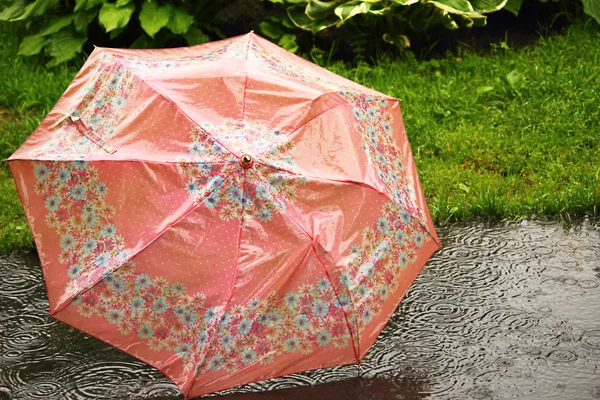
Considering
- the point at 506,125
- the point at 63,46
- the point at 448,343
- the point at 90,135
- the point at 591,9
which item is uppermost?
the point at 90,135

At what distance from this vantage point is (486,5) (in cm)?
729

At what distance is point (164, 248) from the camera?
3.23m

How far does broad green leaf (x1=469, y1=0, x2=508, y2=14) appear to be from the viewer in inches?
285

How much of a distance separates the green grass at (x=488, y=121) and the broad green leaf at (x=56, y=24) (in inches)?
10.3

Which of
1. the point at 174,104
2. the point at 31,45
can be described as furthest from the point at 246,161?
the point at 31,45

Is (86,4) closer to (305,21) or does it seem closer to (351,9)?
(305,21)

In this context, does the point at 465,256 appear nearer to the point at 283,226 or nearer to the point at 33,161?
the point at 283,226

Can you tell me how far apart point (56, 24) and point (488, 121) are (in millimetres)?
3510

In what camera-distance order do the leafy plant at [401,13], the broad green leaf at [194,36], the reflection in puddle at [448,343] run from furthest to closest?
→ 1. the broad green leaf at [194,36]
2. the leafy plant at [401,13]
3. the reflection in puddle at [448,343]

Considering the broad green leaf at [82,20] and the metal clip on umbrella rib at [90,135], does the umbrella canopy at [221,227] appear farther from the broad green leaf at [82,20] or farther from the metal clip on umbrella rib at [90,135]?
the broad green leaf at [82,20]

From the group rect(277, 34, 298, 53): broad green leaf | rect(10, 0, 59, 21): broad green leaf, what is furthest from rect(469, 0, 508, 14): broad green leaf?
rect(10, 0, 59, 21): broad green leaf

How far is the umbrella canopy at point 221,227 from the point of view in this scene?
3213 millimetres

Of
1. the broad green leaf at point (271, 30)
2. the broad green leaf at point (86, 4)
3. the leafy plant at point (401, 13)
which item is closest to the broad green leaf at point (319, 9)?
the leafy plant at point (401, 13)

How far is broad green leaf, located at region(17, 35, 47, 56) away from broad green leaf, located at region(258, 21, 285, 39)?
1744 mm
